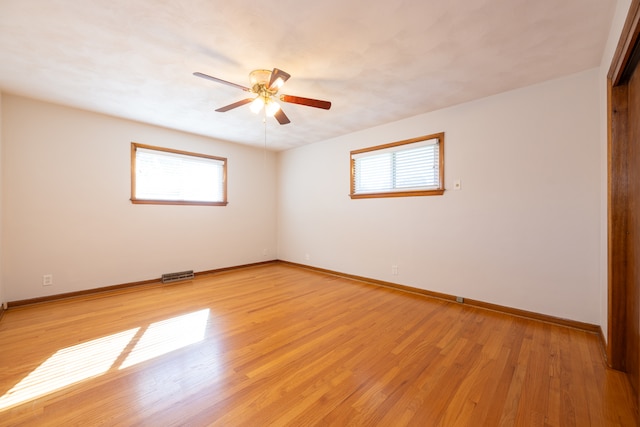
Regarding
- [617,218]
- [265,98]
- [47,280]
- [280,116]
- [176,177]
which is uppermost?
[265,98]

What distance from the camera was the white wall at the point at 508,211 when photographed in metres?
2.47

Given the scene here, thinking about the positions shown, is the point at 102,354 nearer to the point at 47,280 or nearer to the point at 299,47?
the point at 47,280

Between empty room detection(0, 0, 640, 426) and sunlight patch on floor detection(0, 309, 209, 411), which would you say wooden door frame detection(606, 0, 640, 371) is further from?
sunlight patch on floor detection(0, 309, 209, 411)

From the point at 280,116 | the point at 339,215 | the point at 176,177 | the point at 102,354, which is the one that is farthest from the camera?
the point at 339,215

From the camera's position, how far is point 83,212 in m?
3.47

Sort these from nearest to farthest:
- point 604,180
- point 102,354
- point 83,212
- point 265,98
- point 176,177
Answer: point 102,354 < point 604,180 < point 265,98 < point 83,212 < point 176,177

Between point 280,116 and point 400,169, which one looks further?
point 400,169

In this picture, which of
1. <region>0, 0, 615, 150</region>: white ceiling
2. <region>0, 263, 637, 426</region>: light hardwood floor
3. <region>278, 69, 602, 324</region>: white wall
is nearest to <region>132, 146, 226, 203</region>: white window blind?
<region>0, 0, 615, 150</region>: white ceiling

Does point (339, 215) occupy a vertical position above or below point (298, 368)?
above

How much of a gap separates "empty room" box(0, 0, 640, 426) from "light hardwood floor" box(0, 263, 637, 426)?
0.06 ft

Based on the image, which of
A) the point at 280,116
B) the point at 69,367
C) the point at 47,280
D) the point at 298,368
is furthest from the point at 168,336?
the point at 280,116

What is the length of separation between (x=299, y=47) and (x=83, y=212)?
3581 millimetres

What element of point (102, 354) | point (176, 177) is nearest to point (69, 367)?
point (102, 354)

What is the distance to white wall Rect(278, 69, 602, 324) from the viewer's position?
2.47m
